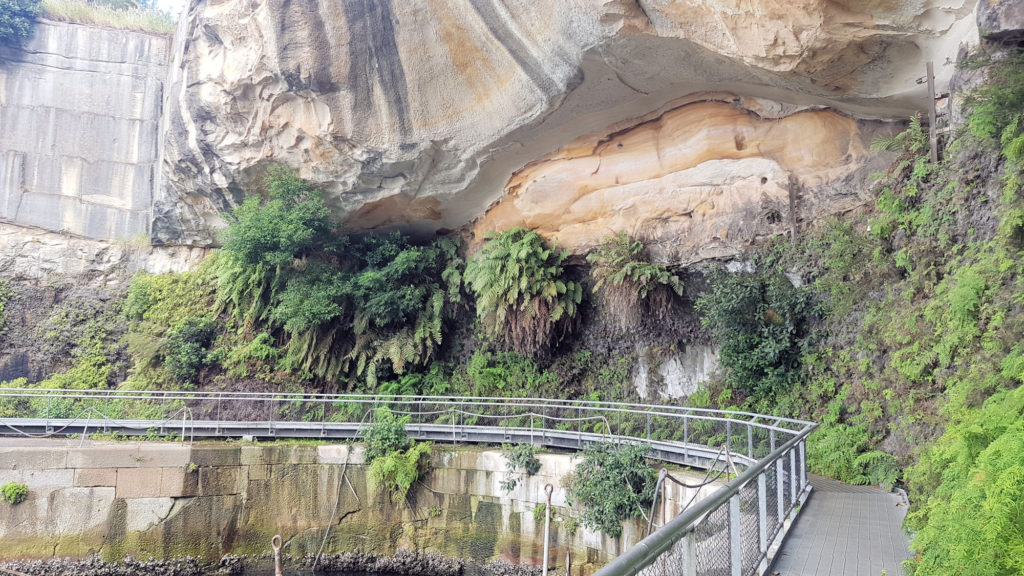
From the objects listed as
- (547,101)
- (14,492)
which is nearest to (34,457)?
(14,492)

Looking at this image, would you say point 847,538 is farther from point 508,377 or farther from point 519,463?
point 508,377

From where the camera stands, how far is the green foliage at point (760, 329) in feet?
39.7

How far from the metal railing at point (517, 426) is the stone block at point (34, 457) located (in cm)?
85

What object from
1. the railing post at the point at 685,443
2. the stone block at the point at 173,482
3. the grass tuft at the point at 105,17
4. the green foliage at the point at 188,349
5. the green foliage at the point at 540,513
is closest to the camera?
the railing post at the point at 685,443

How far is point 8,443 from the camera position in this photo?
12297 mm

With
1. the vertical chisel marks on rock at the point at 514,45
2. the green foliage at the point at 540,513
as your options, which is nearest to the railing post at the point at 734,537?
the green foliage at the point at 540,513

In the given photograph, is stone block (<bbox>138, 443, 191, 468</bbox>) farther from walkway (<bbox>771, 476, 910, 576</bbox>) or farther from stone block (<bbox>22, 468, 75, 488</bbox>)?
walkway (<bbox>771, 476, 910, 576</bbox>)

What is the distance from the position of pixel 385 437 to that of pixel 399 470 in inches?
34.1

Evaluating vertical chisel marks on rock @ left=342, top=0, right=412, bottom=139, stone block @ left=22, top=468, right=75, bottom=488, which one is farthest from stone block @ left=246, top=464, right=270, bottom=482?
vertical chisel marks on rock @ left=342, top=0, right=412, bottom=139

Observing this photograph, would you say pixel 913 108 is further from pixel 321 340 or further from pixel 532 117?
pixel 321 340

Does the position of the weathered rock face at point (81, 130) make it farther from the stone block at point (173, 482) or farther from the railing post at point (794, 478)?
the railing post at point (794, 478)

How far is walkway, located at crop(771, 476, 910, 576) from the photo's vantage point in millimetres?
4793

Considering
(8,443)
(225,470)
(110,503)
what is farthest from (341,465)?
(8,443)

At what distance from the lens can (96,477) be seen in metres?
12.1
